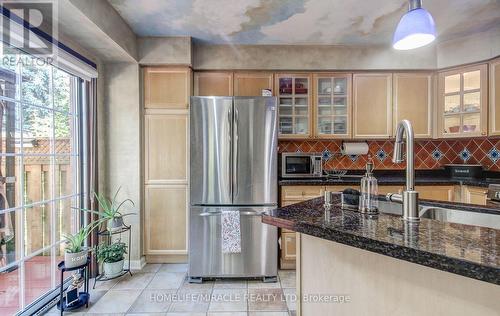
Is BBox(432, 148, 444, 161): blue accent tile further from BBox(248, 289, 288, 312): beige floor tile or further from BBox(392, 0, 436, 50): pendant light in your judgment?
BBox(248, 289, 288, 312): beige floor tile

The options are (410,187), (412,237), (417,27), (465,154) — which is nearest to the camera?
(412,237)

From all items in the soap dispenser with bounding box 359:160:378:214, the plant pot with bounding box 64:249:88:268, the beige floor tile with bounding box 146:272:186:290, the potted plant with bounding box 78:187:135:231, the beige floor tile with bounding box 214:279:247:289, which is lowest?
the beige floor tile with bounding box 214:279:247:289

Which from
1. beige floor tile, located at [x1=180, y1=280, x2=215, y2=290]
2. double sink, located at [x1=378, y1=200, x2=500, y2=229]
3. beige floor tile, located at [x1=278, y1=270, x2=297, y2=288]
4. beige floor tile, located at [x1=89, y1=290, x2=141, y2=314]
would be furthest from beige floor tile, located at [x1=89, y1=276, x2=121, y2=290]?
double sink, located at [x1=378, y1=200, x2=500, y2=229]

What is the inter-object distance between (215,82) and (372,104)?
1.91 metres

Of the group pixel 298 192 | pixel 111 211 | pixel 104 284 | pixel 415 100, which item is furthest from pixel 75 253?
pixel 415 100

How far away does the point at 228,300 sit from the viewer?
2223 mm

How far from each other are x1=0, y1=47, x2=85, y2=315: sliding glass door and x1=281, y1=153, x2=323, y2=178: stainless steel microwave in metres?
2.17

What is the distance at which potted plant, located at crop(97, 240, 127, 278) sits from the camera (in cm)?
251

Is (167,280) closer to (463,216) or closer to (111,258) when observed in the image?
(111,258)

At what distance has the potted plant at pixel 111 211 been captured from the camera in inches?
96.0

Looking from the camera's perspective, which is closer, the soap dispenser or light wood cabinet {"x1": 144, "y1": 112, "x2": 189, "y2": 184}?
the soap dispenser

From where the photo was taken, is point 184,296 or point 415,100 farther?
point 415,100

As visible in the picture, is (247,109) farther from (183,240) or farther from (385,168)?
(385,168)

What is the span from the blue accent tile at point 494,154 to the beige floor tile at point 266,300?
9.82 ft
